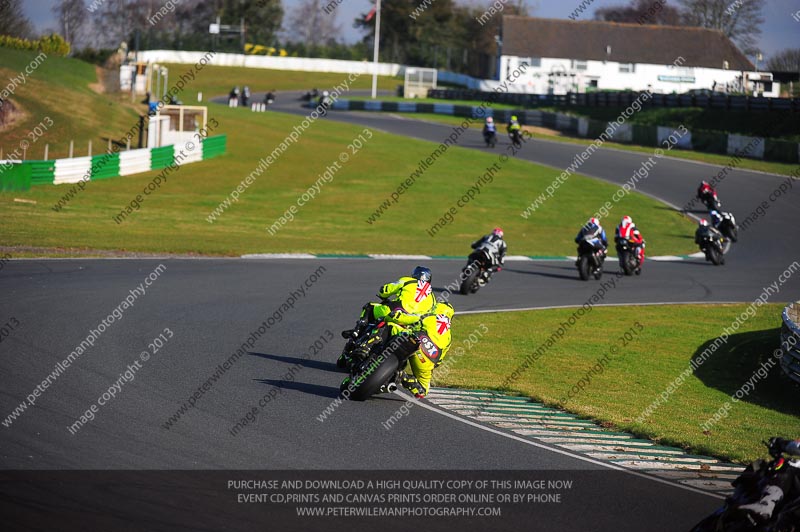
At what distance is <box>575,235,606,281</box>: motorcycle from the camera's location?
936 inches

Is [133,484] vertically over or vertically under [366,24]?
under

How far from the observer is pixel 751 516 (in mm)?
6488

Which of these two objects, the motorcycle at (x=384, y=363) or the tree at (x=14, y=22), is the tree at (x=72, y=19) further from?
the motorcycle at (x=384, y=363)

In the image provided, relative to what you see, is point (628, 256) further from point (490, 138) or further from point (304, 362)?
point (490, 138)

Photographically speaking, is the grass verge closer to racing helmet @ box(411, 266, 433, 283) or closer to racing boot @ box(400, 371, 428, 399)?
racing boot @ box(400, 371, 428, 399)

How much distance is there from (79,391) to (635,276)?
18285mm

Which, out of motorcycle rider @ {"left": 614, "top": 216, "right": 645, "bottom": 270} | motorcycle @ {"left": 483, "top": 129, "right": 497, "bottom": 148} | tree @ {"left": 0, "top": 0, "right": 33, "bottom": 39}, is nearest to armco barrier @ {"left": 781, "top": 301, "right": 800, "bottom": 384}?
motorcycle rider @ {"left": 614, "top": 216, "right": 645, "bottom": 270}

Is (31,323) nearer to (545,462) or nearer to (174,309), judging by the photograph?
(174,309)

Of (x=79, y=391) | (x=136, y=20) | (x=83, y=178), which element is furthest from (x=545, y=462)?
(x=136, y=20)

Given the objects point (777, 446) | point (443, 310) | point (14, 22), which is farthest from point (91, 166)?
point (14, 22)

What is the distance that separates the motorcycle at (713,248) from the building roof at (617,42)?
240ft

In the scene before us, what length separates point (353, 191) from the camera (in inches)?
1608

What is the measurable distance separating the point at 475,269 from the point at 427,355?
10.2 metres

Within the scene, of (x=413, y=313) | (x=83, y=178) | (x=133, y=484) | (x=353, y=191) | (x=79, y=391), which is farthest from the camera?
(x=353, y=191)
